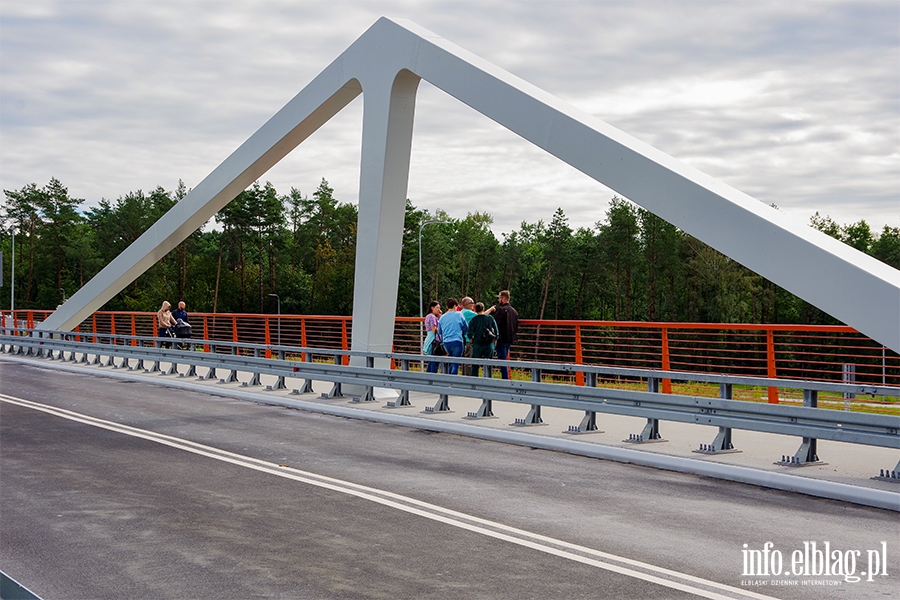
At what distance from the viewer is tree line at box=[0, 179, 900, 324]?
91750mm

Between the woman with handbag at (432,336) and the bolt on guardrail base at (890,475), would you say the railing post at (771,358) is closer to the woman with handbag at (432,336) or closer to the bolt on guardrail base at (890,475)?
the bolt on guardrail base at (890,475)

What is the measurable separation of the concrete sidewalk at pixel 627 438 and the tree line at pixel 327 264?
250 feet

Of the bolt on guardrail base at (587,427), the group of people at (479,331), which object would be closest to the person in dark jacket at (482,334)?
the group of people at (479,331)

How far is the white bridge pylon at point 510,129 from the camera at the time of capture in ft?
28.5

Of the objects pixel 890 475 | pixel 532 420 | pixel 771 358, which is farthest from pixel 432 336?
pixel 890 475

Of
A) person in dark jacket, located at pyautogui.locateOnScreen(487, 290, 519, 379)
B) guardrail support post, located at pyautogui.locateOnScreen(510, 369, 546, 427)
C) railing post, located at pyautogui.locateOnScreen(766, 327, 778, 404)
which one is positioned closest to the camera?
guardrail support post, located at pyautogui.locateOnScreen(510, 369, 546, 427)

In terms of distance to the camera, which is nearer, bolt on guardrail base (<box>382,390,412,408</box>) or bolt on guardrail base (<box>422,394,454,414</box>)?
bolt on guardrail base (<box>422,394,454,414</box>)

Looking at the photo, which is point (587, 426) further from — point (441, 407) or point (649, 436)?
point (441, 407)

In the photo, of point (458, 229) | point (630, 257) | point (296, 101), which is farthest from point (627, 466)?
point (458, 229)

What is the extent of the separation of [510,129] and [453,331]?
485cm

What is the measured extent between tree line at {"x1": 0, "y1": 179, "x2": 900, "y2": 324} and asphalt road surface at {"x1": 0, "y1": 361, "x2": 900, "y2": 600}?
81.5 meters

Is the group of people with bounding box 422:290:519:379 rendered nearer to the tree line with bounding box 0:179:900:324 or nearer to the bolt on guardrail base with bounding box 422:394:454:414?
the bolt on guardrail base with bounding box 422:394:454:414

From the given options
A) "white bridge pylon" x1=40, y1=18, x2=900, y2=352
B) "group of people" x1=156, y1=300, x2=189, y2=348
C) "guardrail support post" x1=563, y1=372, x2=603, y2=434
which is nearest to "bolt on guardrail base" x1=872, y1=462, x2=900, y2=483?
"white bridge pylon" x1=40, y1=18, x2=900, y2=352

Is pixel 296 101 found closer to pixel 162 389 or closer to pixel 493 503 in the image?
pixel 162 389
